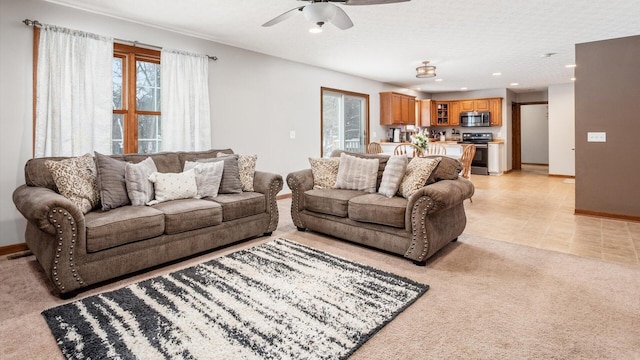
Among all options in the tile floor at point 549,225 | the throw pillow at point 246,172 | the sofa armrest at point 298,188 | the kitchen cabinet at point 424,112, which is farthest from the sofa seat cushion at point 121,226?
the kitchen cabinet at point 424,112

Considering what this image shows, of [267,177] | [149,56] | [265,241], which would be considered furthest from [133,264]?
[149,56]

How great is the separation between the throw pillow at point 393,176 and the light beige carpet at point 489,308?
0.65m

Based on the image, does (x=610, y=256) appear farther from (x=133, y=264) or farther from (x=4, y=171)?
(x=4, y=171)

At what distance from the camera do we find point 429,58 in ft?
19.4

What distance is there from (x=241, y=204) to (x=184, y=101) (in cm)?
184

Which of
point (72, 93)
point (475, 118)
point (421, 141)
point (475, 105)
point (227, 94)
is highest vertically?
point (475, 105)

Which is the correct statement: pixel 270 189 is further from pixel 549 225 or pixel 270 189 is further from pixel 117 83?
pixel 549 225

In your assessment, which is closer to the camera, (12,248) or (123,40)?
(12,248)

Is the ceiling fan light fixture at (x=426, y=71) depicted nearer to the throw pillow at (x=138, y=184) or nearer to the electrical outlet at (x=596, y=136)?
the electrical outlet at (x=596, y=136)

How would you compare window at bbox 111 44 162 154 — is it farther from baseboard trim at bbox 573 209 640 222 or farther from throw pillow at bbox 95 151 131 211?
baseboard trim at bbox 573 209 640 222

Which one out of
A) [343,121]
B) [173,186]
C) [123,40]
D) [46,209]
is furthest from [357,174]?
[343,121]

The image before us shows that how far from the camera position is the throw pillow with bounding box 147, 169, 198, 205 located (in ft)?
10.8

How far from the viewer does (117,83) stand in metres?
4.03

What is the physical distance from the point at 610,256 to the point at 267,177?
3408 mm
